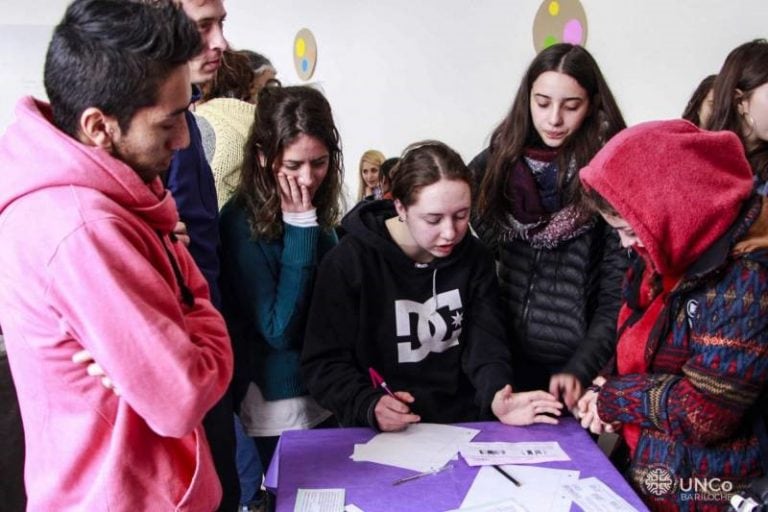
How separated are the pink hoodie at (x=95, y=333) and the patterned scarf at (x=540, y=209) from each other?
3.10ft

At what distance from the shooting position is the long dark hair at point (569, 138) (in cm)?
165

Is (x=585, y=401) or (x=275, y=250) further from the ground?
(x=275, y=250)

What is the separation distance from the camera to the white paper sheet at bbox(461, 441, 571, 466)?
4.24 ft

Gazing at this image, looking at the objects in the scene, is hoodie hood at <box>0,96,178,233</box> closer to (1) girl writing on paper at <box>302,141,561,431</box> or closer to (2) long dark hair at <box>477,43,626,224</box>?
(1) girl writing on paper at <box>302,141,561,431</box>

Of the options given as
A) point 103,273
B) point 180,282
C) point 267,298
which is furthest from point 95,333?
point 267,298

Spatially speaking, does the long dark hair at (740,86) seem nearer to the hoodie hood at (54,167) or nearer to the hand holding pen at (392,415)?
the hand holding pen at (392,415)

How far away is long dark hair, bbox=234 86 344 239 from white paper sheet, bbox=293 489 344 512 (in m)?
0.65

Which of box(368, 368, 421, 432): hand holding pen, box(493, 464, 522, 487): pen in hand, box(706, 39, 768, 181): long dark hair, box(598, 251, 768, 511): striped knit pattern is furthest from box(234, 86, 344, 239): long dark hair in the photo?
box(706, 39, 768, 181): long dark hair

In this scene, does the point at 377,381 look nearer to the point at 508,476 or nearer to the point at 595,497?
the point at 508,476

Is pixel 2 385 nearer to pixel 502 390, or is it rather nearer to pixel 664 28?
pixel 502 390

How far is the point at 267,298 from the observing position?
5.24 ft

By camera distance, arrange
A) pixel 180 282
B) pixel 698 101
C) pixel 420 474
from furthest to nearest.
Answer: pixel 698 101 → pixel 420 474 → pixel 180 282

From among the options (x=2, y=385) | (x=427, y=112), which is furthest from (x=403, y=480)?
(x=427, y=112)

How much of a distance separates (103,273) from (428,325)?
94 cm
